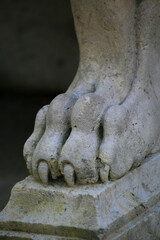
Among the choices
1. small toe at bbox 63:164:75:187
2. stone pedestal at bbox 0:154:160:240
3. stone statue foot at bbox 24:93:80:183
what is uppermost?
stone statue foot at bbox 24:93:80:183

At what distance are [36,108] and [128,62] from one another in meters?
1.81

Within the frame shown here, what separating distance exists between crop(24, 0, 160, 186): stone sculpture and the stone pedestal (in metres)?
0.04

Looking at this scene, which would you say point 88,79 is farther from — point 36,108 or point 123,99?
point 36,108

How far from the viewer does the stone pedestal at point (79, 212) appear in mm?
1627

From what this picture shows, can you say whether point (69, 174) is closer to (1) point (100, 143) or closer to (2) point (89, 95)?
(1) point (100, 143)

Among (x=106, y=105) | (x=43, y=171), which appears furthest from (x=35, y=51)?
(x=43, y=171)

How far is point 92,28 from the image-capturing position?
75.4 inches

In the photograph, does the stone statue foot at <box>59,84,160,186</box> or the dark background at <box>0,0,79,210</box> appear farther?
the dark background at <box>0,0,79,210</box>

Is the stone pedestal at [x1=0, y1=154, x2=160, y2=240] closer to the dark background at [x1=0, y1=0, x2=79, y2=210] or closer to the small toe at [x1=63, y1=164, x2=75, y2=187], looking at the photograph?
the small toe at [x1=63, y1=164, x2=75, y2=187]

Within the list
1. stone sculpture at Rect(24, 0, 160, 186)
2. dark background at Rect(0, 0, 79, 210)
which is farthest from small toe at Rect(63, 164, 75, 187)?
dark background at Rect(0, 0, 79, 210)

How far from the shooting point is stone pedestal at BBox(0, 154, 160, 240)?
5.34 feet

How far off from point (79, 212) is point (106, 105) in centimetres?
32

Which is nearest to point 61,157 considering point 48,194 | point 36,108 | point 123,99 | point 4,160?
point 48,194

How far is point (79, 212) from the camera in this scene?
1643 millimetres
